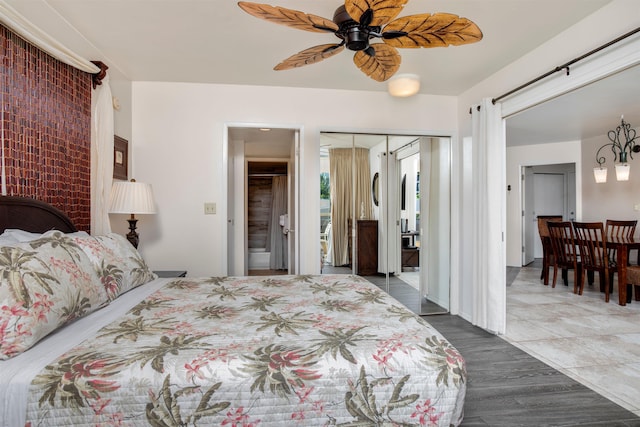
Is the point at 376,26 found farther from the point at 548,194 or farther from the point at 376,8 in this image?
the point at 548,194

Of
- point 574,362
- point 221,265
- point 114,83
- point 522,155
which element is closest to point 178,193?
point 221,265

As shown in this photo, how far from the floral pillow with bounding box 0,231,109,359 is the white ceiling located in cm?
160

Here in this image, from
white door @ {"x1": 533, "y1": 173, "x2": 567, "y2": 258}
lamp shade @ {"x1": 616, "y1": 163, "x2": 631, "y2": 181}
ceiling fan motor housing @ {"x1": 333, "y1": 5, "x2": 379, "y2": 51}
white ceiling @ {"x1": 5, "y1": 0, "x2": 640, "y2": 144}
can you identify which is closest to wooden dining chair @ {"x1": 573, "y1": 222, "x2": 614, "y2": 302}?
lamp shade @ {"x1": 616, "y1": 163, "x2": 631, "y2": 181}

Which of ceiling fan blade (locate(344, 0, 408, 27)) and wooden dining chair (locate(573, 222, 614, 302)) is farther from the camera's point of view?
wooden dining chair (locate(573, 222, 614, 302))

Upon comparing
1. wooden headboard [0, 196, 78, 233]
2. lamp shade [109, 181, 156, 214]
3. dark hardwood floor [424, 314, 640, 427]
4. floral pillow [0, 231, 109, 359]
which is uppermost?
lamp shade [109, 181, 156, 214]

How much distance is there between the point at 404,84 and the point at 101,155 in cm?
273

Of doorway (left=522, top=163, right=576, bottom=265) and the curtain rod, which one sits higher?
the curtain rod

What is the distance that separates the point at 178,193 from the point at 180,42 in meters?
1.44

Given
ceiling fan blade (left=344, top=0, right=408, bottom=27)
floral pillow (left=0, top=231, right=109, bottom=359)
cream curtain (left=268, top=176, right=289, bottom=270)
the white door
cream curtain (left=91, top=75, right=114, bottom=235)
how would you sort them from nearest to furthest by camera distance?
floral pillow (left=0, top=231, right=109, bottom=359) < ceiling fan blade (left=344, top=0, right=408, bottom=27) < cream curtain (left=91, top=75, right=114, bottom=235) < cream curtain (left=268, top=176, right=289, bottom=270) < the white door

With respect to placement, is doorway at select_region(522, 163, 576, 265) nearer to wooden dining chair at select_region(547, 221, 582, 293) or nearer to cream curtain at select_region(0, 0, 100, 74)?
wooden dining chair at select_region(547, 221, 582, 293)

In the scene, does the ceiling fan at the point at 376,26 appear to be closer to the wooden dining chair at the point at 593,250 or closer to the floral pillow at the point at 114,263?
the floral pillow at the point at 114,263

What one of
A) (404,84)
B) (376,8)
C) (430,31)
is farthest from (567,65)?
(376,8)

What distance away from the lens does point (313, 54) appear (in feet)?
6.06

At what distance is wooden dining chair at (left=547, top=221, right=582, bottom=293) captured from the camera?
453 cm
